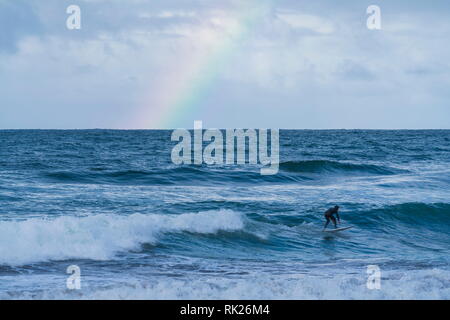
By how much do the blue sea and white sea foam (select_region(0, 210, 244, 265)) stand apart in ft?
0.13

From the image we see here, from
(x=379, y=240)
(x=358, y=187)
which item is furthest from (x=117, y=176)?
(x=379, y=240)

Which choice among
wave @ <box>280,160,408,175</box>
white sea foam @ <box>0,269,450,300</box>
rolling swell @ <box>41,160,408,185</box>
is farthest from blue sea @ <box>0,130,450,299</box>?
wave @ <box>280,160,408,175</box>

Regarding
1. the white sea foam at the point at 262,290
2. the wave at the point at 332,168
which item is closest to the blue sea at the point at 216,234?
the white sea foam at the point at 262,290

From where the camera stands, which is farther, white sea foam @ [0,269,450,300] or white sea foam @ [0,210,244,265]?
white sea foam @ [0,210,244,265]

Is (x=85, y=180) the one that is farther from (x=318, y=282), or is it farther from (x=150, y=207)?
(x=318, y=282)

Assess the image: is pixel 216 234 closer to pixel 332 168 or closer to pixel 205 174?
pixel 205 174

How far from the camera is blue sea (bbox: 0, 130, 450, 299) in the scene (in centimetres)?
1102

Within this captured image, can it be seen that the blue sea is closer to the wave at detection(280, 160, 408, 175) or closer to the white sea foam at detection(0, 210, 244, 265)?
the white sea foam at detection(0, 210, 244, 265)

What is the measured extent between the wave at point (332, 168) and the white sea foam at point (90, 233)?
902 inches

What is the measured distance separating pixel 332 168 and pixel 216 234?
2665 centimetres

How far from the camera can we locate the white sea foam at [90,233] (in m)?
14.6

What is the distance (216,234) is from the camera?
19.5m

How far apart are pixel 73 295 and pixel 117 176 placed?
85.4 feet

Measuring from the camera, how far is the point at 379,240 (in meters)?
20.2
